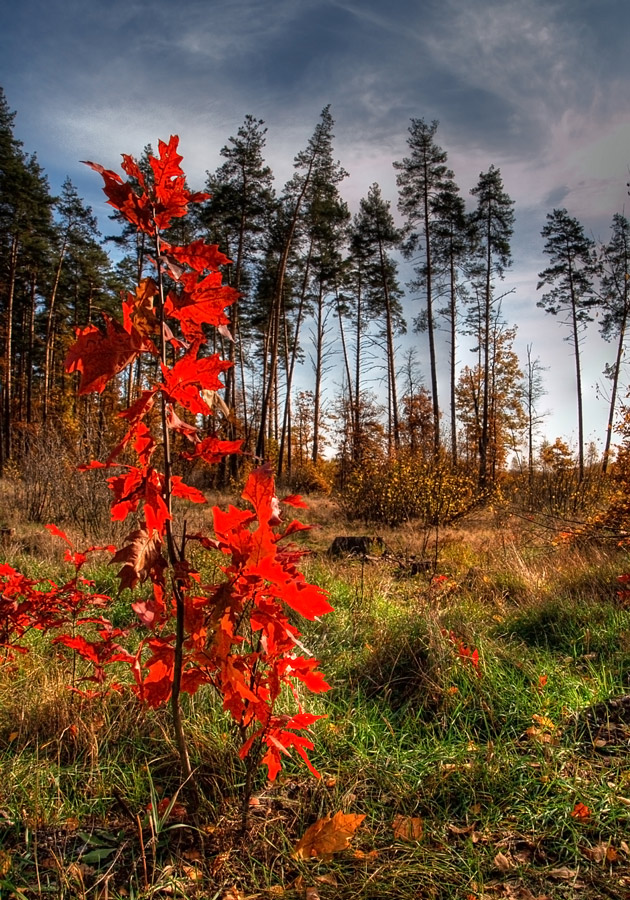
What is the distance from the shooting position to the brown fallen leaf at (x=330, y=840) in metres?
1.53

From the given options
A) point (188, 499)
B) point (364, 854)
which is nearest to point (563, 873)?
point (364, 854)

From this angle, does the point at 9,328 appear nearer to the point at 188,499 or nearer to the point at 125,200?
the point at 125,200

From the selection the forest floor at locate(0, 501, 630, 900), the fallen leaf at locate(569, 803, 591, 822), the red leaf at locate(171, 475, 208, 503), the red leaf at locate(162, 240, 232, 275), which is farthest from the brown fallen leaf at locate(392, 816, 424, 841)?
the red leaf at locate(162, 240, 232, 275)

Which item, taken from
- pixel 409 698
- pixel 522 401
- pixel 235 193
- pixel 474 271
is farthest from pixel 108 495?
pixel 522 401

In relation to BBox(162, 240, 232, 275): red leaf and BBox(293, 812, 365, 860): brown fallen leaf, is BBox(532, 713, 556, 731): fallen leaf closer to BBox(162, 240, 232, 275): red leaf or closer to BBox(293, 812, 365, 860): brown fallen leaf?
BBox(293, 812, 365, 860): brown fallen leaf

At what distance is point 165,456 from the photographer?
146 cm

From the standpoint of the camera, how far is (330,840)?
60.6 inches

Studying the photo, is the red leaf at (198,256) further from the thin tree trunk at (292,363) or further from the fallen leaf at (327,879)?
the thin tree trunk at (292,363)

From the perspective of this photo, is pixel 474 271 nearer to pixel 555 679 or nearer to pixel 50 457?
pixel 50 457

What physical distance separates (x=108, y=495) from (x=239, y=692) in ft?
23.7

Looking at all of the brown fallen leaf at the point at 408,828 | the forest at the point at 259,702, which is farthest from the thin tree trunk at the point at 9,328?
the brown fallen leaf at the point at 408,828

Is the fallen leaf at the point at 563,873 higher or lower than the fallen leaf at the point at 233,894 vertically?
higher

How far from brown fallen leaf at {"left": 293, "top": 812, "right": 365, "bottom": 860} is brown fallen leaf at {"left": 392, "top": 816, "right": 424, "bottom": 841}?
0.77 ft

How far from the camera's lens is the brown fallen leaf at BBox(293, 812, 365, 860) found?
1.53m
